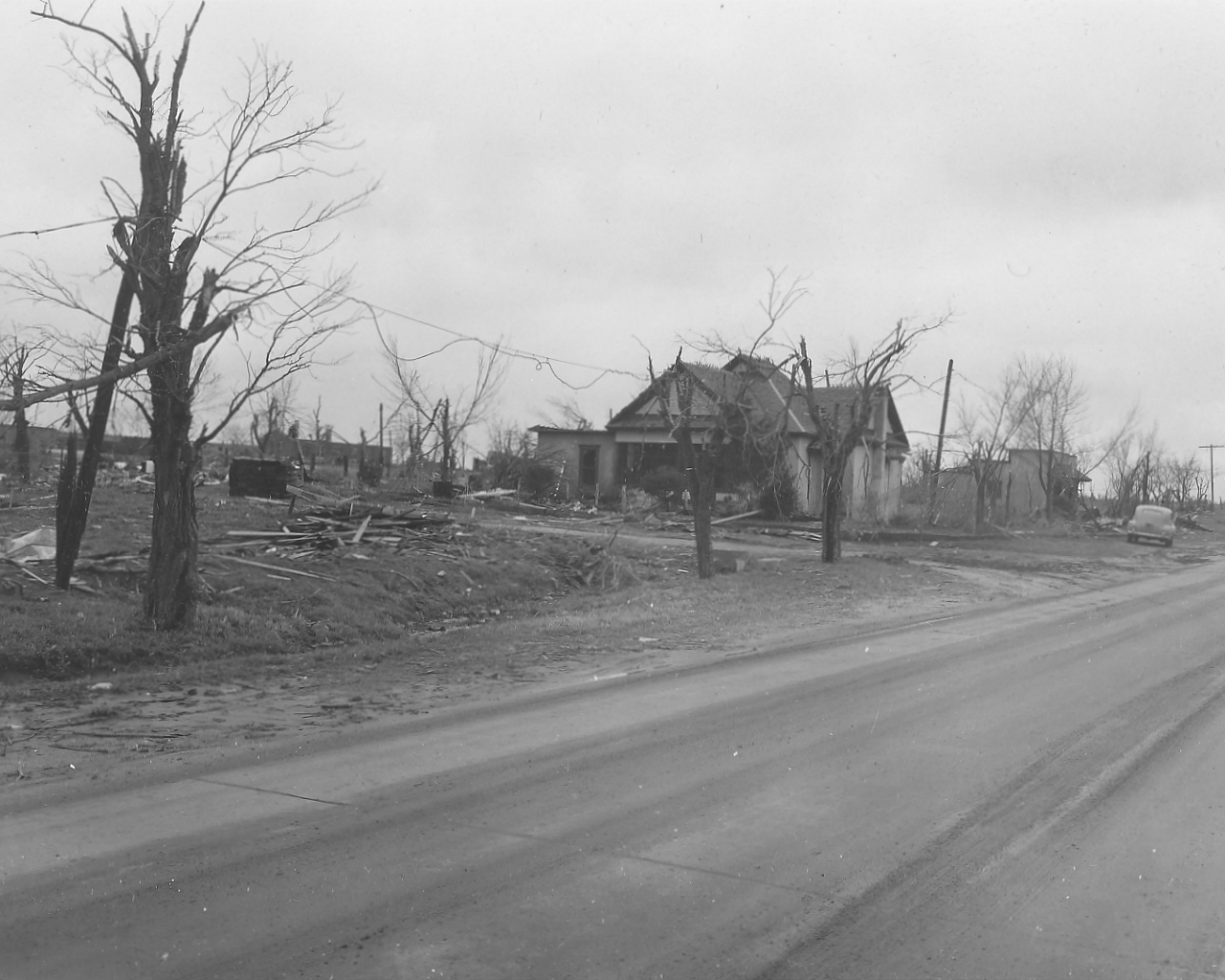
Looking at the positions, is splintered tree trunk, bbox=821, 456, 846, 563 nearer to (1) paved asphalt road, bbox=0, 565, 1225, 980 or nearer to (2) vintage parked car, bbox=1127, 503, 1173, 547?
(1) paved asphalt road, bbox=0, 565, 1225, 980

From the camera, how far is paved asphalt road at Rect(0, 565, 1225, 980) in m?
4.37

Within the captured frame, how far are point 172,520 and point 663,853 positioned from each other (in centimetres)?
900

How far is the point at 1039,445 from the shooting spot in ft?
189

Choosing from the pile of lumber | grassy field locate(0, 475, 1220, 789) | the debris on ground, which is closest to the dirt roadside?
grassy field locate(0, 475, 1220, 789)

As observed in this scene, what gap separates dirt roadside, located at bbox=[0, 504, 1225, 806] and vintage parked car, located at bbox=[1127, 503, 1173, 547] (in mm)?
25136

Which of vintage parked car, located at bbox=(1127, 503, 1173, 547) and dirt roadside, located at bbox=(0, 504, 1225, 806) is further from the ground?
vintage parked car, located at bbox=(1127, 503, 1173, 547)

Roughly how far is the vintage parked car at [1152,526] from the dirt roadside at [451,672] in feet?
82.5

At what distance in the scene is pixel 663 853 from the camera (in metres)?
5.52

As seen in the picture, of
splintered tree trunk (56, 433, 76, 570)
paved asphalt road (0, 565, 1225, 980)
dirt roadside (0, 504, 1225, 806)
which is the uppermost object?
splintered tree trunk (56, 433, 76, 570)

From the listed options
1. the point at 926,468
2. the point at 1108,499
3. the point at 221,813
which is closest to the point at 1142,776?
the point at 221,813

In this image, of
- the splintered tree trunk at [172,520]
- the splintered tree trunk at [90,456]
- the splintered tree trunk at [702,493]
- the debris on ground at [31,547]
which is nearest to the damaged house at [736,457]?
the splintered tree trunk at [702,493]

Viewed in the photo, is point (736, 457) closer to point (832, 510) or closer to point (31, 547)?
point (832, 510)

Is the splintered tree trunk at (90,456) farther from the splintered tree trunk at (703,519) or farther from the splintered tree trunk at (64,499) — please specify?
the splintered tree trunk at (703,519)

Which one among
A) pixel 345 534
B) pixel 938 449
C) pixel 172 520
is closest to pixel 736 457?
pixel 938 449
